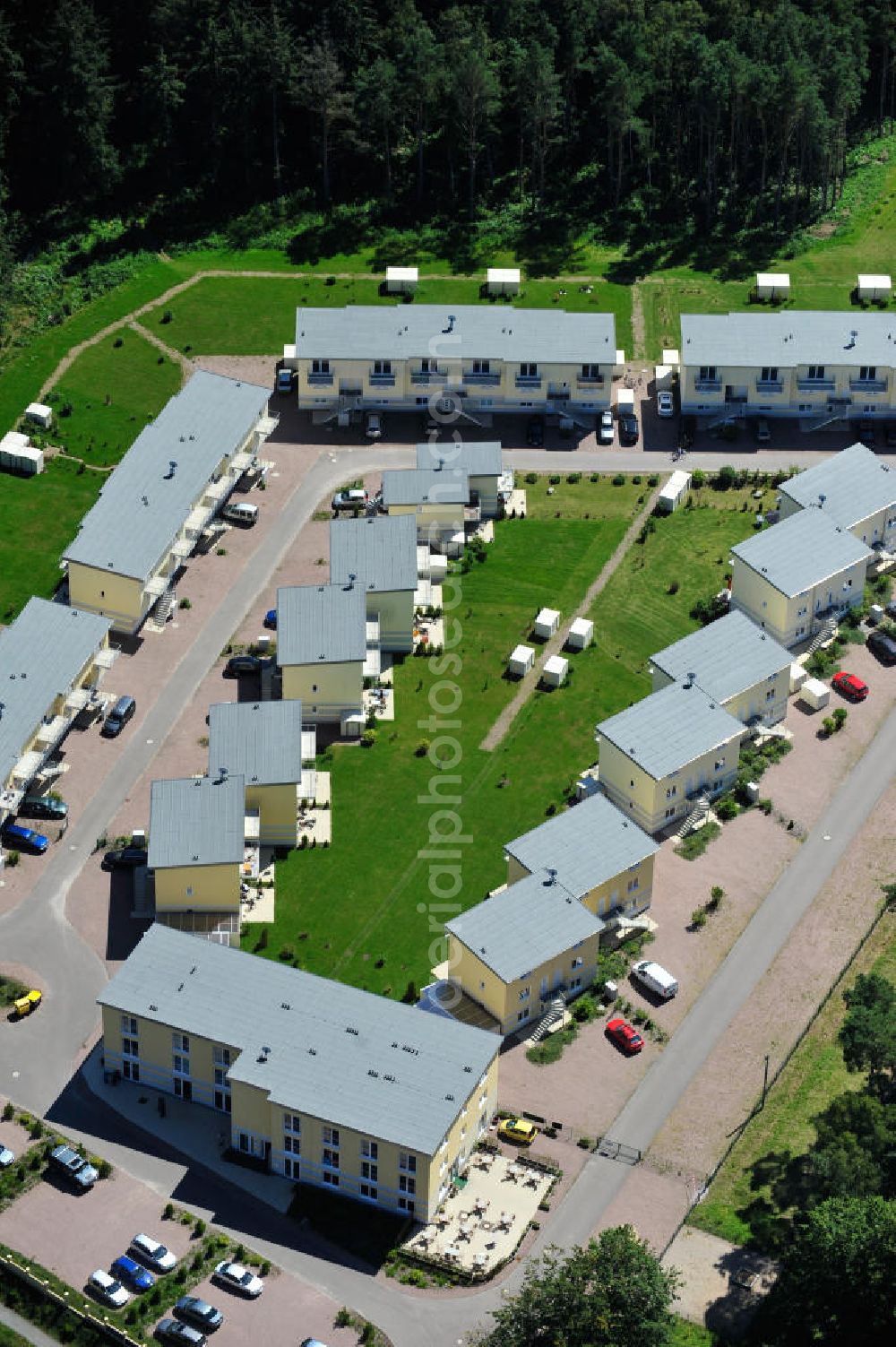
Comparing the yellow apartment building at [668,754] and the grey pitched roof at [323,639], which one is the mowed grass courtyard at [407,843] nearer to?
the yellow apartment building at [668,754]

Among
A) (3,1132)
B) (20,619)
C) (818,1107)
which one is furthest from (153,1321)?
(20,619)

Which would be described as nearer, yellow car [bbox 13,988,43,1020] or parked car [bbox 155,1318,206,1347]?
parked car [bbox 155,1318,206,1347]

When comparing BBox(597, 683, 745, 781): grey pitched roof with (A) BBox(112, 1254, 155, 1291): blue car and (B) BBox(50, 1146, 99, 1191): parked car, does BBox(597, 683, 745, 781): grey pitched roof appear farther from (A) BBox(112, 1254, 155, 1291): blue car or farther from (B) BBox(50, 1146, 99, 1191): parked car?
(A) BBox(112, 1254, 155, 1291): blue car

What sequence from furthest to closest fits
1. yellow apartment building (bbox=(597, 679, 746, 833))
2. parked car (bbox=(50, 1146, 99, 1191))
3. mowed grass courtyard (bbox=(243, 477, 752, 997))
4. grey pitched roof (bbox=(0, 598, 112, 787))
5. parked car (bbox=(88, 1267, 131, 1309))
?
1. grey pitched roof (bbox=(0, 598, 112, 787))
2. yellow apartment building (bbox=(597, 679, 746, 833))
3. mowed grass courtyard (bbox=(243, 477, 752, 997))
4. parked car (bbox=(50, 1146, 99, 1191))
5. parked car (bbox=(88, 1267, 131, 1309))

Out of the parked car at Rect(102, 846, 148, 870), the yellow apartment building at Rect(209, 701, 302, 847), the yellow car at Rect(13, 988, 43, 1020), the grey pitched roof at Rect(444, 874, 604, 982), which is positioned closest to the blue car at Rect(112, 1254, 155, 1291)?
the yellow car at Rect(13, 988, 43, 1020)

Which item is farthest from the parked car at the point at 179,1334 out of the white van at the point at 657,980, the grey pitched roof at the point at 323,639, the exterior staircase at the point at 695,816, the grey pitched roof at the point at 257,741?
the grey pitched roof at the point at 323,639

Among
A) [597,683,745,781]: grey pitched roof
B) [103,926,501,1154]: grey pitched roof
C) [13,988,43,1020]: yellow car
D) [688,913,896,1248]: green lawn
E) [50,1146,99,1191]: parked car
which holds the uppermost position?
[597,683,745,781]: grey pitched roof

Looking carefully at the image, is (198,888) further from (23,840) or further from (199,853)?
(23,840)

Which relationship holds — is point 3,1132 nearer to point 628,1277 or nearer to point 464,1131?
point 464,1131
